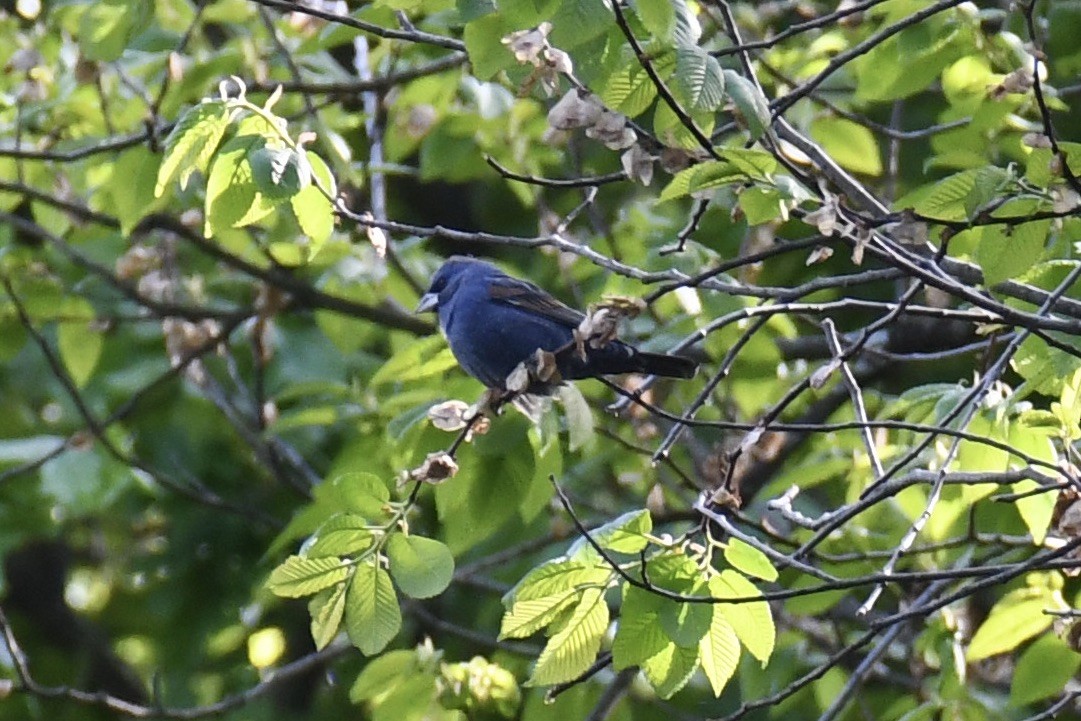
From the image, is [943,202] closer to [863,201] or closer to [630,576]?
[863,201]

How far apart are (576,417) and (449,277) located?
4.79ft

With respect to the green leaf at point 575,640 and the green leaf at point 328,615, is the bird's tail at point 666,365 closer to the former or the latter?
the green leaf at point 575,640

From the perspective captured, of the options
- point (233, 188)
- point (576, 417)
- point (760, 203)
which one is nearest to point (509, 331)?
point (576, 417)

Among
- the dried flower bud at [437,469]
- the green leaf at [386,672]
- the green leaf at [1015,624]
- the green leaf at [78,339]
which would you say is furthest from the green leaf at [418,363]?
the green leaf at [78,339]

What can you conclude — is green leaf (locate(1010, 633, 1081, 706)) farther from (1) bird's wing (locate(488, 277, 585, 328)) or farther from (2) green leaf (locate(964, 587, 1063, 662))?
(1) bird's wing (locate(488, 277, 585, 328))

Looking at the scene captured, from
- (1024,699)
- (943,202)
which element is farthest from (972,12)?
(1024,699)

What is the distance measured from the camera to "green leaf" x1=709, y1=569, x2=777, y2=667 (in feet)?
8.71

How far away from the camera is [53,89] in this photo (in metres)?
5.15

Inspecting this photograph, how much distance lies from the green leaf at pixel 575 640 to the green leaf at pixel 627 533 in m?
0.10

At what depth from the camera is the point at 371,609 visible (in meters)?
2.64

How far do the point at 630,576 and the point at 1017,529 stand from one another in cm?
187

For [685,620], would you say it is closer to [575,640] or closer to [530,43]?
[575,640]

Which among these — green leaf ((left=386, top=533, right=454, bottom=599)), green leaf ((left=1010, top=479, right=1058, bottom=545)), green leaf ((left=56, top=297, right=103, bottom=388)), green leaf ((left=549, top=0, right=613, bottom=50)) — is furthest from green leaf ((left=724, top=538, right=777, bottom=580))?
green leaf ((left=56, top=297, right=103, bottom=388))

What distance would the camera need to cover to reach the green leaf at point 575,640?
266 centimetres
